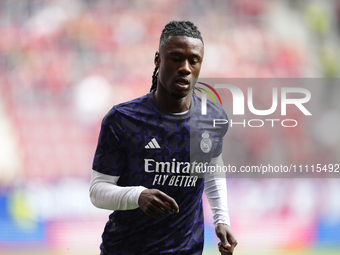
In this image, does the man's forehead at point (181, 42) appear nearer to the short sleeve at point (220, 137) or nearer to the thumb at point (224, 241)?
the short sleeve at point (220, 137)

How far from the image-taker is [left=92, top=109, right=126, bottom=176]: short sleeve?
4.51 feet

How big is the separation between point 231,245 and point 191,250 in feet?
0.51

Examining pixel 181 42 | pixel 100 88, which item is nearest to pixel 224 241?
pixel 181 42

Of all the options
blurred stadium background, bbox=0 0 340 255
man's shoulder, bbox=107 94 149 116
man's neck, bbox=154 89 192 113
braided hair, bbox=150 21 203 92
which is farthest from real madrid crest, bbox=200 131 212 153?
blurred stadium background, bbox=0 0 340 255

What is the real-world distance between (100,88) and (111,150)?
2094mm

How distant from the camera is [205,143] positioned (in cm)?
153

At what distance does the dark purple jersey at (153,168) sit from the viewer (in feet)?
4.59

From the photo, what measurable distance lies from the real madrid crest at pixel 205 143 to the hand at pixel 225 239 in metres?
0.29

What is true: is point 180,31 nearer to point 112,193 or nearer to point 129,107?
point 129,107

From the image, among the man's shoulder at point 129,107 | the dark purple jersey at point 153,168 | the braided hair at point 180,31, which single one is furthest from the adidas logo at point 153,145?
the braided hair at point 180,31

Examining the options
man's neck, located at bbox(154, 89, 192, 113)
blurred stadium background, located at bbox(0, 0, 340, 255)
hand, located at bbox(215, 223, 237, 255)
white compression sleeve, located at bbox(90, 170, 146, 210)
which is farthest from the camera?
blurred stadium background, located at bbox(0, 0, 340, 255)

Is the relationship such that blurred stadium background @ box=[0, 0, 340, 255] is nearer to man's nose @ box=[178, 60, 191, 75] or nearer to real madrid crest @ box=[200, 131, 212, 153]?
real madrid crest @ box=[200, 131, 212, 153]

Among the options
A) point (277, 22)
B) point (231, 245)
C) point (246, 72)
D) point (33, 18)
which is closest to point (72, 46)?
point (33, 18)

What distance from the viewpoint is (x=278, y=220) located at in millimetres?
3258
